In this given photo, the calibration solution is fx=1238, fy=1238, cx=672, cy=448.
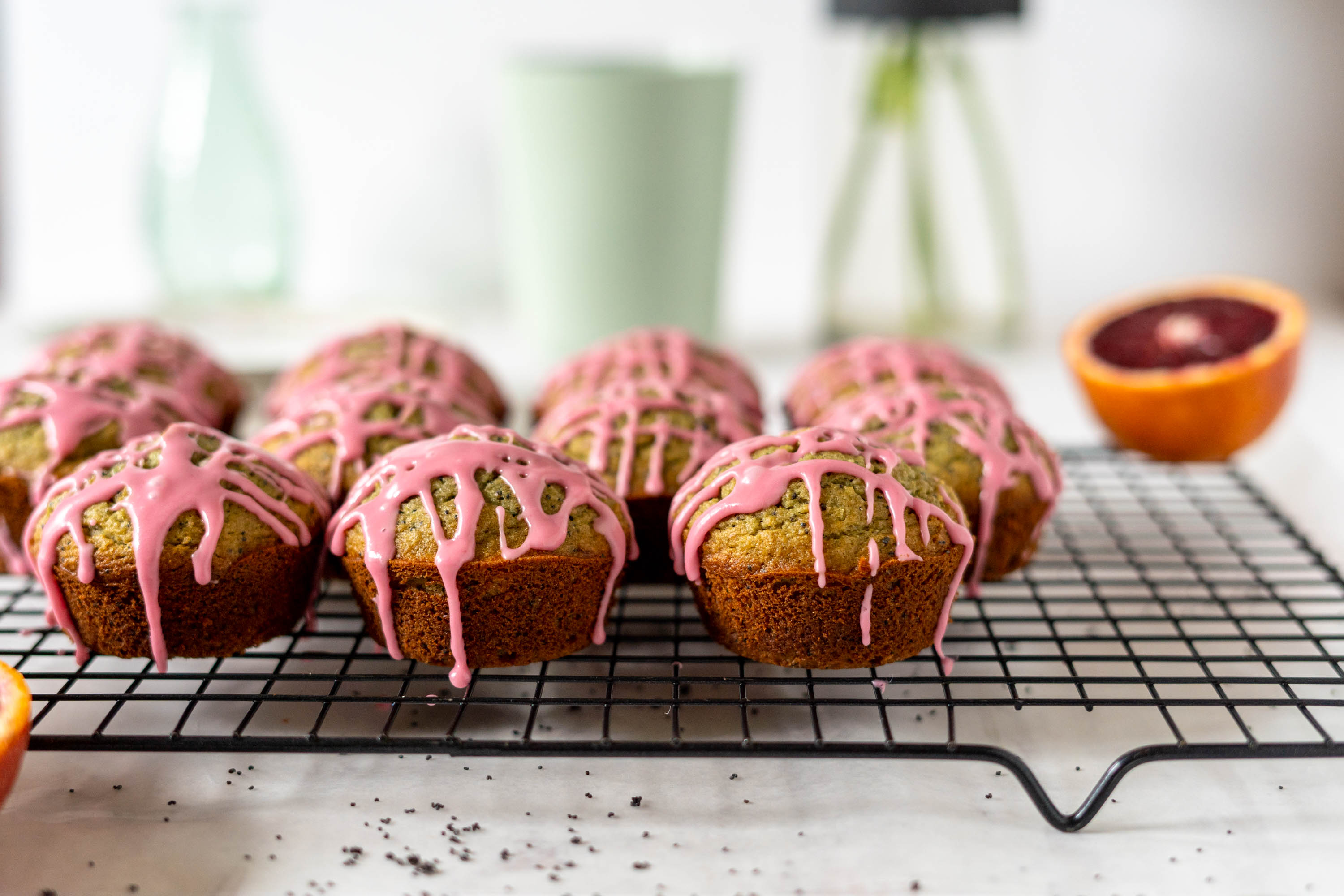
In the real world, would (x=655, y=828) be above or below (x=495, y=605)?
below

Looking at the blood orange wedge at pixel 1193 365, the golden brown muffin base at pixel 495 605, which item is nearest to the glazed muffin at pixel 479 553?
the golden brown muffin base at pixel 495 605

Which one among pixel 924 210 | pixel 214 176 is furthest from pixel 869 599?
pixel 214 176

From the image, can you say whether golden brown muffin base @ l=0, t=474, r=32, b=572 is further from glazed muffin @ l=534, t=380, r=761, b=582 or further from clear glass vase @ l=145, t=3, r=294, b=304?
clear glass vase @ l=145, t=3, r=294, b=304

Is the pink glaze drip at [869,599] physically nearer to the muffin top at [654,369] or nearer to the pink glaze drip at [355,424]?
the muffin top at [654,369]

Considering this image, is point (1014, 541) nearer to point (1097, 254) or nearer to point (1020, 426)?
point (1020, 426)

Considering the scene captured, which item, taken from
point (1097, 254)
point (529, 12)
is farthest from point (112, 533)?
point (1097, 254)

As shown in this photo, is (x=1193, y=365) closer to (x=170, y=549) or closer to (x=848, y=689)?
(x=848, y=689)

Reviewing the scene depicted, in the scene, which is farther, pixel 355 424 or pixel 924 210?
pixel 924 210
